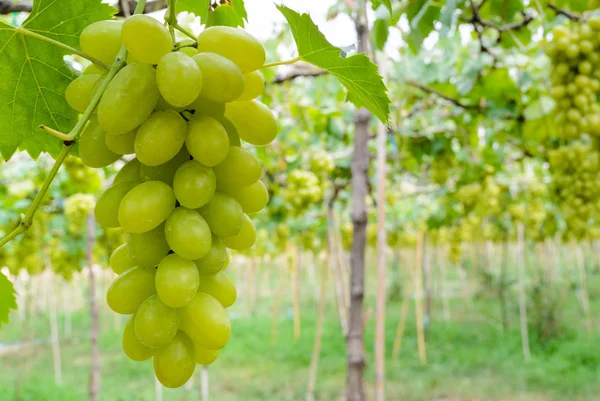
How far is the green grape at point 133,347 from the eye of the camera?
51cm

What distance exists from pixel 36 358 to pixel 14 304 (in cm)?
801

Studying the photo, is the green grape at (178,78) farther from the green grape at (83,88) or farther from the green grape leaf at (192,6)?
the green grape leaf at (192,6)

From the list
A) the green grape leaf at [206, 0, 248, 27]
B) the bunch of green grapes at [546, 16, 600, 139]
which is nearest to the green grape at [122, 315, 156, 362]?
the green grape leaf at [206, 0, 248, 27]

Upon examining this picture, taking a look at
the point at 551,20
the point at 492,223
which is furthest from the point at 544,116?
the point at 492,223

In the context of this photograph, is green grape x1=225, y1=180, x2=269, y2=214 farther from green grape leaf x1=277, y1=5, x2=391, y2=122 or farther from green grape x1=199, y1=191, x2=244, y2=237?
green grape leaf x1=277, y1=5, x2=391, y2=122

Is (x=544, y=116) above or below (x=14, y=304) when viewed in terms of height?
above

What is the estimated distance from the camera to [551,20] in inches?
82.7

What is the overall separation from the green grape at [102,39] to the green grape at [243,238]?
225 mm

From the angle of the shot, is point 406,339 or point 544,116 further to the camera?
point 406,339

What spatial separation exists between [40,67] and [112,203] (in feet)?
0.82

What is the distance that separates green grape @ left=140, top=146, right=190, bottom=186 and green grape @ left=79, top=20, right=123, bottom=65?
0.40 ft

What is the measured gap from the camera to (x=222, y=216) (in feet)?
1.73

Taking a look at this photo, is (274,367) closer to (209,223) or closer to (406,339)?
(406,339)

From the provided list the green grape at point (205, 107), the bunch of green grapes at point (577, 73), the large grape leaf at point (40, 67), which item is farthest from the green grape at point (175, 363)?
the bunch of green grapes at point (577, 73)
